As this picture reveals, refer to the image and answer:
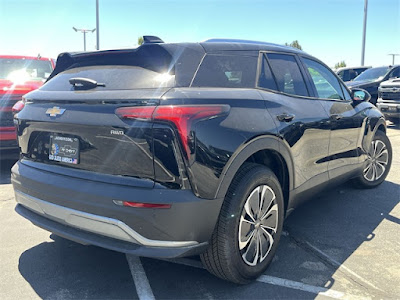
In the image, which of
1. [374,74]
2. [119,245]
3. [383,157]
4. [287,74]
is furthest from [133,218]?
[374,74]

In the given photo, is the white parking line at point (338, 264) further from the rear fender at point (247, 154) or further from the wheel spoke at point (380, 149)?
the wheel spoke at point (380, 149)

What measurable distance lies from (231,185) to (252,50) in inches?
48.4

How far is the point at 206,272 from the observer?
116 inches

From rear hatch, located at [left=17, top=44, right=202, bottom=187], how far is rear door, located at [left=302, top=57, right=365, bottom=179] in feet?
5.60

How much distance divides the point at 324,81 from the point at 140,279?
110 inches

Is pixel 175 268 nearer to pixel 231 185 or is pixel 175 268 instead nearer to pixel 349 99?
pixel 231 185

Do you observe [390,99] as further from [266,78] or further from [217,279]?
[217,279]

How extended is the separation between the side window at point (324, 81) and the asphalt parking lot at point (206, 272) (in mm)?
1368

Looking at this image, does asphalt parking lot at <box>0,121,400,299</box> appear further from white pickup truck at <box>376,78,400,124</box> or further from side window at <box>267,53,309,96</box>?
white pickup truck at <box>376,78,400,124</box>

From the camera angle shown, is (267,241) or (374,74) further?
(374,74)

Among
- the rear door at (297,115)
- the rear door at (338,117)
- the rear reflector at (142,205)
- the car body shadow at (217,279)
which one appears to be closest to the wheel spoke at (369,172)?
the rear door at (338,117)

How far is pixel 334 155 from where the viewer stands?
3.87 meters

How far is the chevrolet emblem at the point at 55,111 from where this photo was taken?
8.68 ft

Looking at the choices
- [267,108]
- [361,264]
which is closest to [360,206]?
[361,264]
